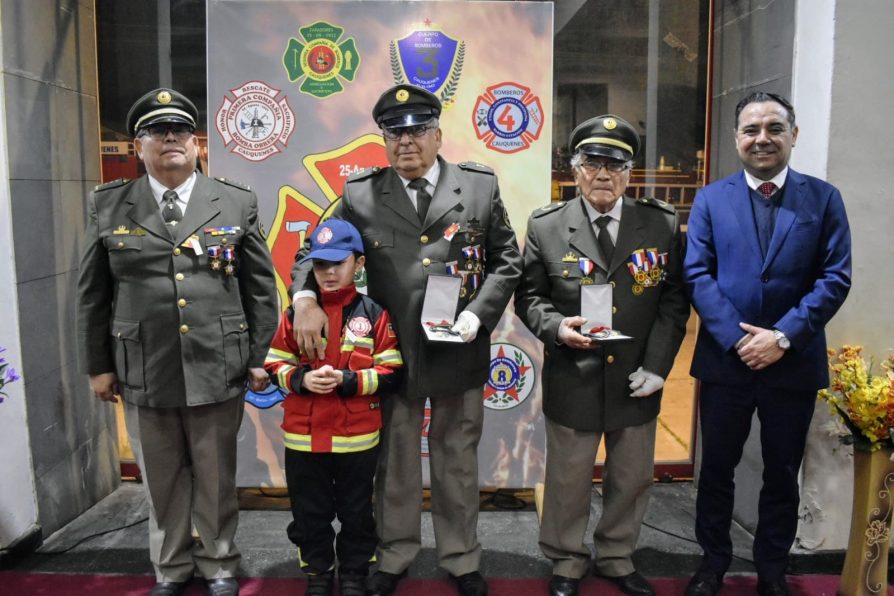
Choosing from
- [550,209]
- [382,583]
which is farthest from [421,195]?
[382,583]

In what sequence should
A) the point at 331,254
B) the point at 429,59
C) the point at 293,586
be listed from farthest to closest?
the point at 429,59 < the point at 293,586 < the point at 331,254

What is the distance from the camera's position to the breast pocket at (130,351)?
257cm

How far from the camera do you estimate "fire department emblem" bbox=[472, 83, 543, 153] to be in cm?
333

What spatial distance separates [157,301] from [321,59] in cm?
135

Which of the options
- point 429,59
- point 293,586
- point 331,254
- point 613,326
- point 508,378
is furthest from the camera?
point 508,378

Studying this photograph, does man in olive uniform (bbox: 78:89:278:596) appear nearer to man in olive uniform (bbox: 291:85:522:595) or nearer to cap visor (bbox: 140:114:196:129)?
cap visor (bbox: 140:114:196:129)

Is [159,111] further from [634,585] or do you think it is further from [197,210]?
[634,585]

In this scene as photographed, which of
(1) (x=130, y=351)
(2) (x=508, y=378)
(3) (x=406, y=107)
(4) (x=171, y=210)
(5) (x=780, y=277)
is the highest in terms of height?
(3) (x=406, y=107)

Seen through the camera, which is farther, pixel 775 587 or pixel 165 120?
pixel 775 587

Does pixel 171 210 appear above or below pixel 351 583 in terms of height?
above

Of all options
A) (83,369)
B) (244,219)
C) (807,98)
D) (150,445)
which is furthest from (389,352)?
(807,98)

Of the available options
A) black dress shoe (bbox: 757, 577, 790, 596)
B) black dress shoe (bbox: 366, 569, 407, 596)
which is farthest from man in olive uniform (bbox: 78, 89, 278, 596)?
black dress shoe (bbox: 757, 577, 790, 596)

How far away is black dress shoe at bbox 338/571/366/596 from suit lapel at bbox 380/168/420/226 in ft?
4.12

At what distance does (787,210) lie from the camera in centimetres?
256
